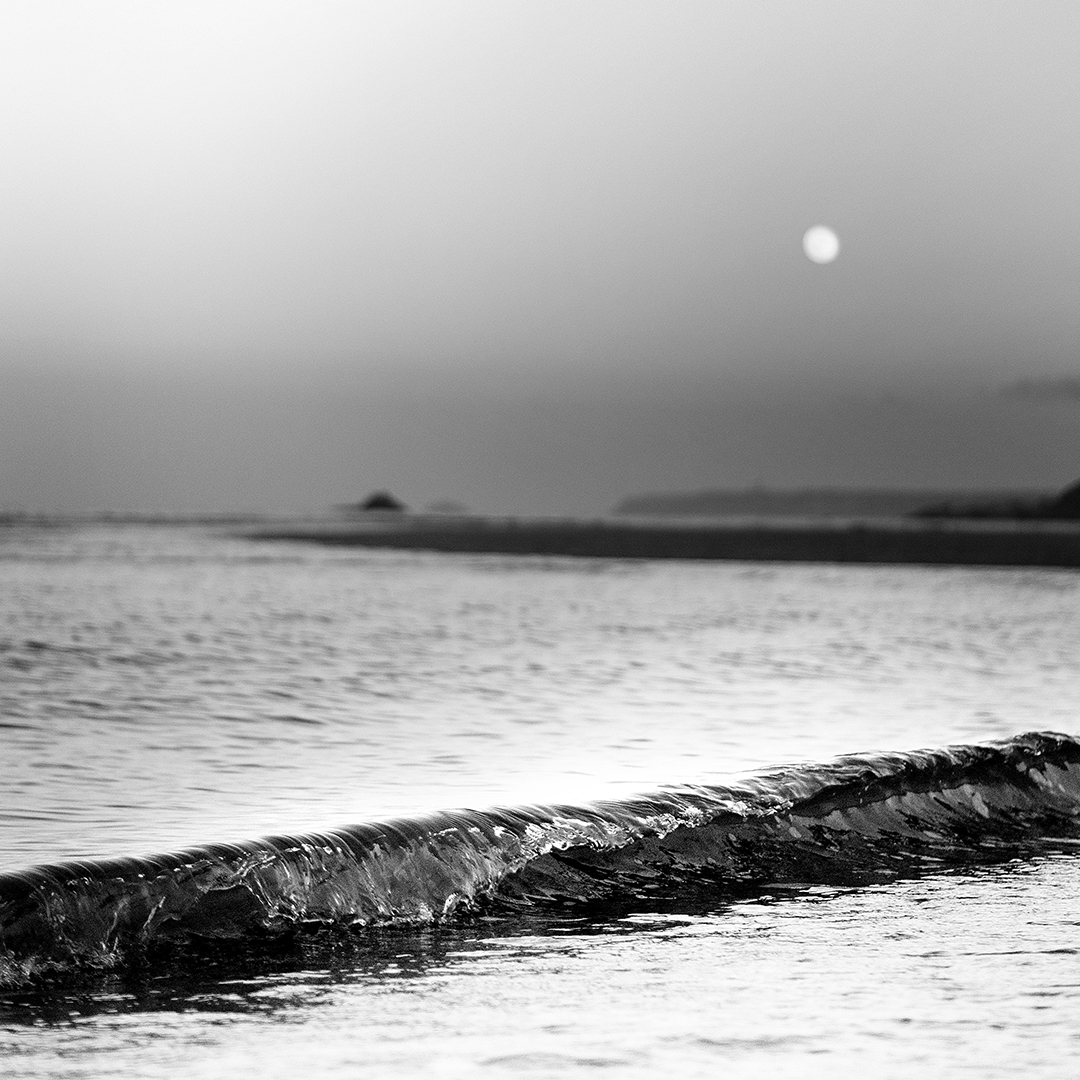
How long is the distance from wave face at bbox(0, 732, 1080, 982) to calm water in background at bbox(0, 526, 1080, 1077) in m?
0.32

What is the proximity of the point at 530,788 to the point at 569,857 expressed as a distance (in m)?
1.17

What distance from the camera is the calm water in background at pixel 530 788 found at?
12.7ft

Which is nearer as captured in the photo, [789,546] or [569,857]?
[569,857]

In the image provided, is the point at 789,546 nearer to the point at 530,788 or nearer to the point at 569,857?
the point at 530,788

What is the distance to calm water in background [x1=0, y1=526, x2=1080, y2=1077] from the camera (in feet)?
12.7

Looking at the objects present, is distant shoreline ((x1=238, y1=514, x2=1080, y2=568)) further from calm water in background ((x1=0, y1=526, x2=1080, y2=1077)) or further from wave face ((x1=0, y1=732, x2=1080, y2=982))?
wave face ((x1=0, y1=732, x2=1080, y2=982))

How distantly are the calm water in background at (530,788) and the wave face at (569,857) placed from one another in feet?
1.07

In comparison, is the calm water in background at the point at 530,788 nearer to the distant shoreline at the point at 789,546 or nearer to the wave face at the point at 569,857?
the wave face at the point at 569,857

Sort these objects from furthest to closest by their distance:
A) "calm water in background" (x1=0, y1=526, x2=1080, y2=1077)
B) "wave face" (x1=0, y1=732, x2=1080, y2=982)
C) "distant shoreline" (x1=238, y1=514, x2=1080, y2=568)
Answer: "distant shoreline" (x1=238, y1=514, x2=1080, y2=568) < "wave face" (x1=0, y1=732, x2=1080, y2=982) < "calm water in background" (x1=0, y1=526, x2=1080, y2=1077)

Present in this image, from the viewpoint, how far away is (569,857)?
5.99 metres

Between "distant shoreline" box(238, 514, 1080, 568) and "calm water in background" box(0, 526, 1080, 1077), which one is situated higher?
"distant shoreline" box(238, 514, 1080, 568)

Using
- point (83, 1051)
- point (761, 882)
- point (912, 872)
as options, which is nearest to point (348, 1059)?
point (83, 1051)

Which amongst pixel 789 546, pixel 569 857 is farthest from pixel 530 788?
pixel 789 546

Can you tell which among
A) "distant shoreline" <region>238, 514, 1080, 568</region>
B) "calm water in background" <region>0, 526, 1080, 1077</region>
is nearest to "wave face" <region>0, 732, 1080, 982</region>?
"calm water in background" <region>0, 526, 1080, 1077</region>
